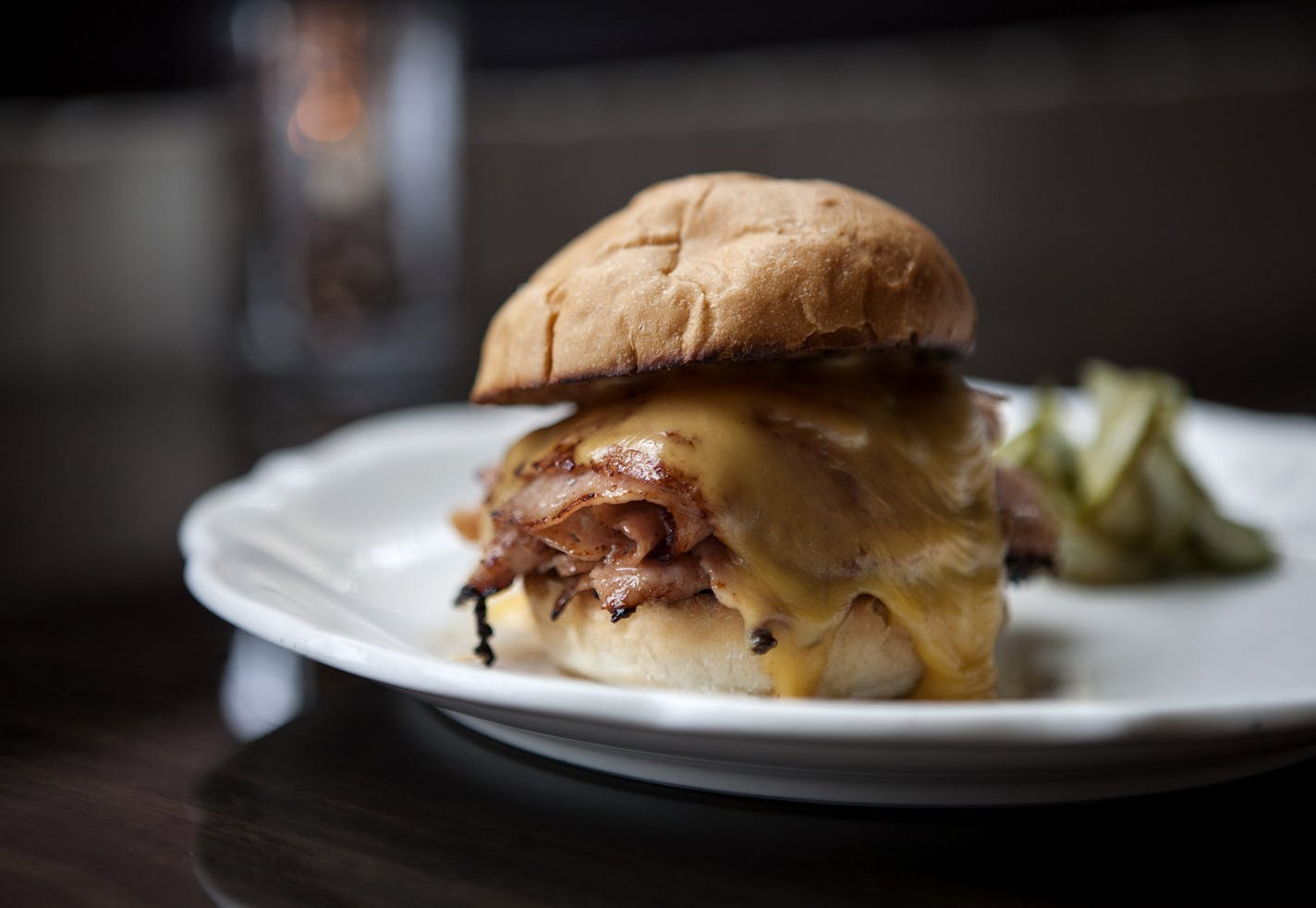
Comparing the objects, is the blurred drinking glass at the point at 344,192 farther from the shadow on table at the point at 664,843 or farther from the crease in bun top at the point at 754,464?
the shadow on table at the point at 664,843

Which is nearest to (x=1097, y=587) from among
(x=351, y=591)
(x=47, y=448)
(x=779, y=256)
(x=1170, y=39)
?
(x=779, y=256)

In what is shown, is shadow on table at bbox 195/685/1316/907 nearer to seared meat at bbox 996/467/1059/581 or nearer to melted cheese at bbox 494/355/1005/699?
melted cheese at bbox 494/355/1005/699

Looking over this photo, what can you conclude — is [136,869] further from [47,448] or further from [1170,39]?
[1170,39]

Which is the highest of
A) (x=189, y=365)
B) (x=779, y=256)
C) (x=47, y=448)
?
(x=779, y=256)

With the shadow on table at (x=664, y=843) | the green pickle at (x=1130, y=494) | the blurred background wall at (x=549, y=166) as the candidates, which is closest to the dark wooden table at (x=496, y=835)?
the shadow on table at (x=664, y=843)

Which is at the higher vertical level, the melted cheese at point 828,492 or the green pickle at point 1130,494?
the melted cheese at point 828,492

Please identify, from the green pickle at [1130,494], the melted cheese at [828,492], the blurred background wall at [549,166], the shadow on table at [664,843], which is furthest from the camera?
the blurred background wall at [549,166]

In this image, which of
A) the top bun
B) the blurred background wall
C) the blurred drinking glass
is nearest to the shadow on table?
the top bun
